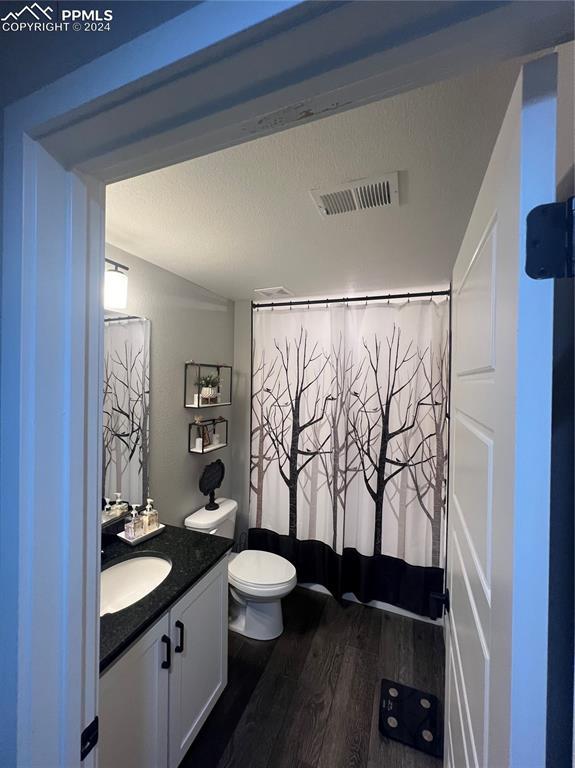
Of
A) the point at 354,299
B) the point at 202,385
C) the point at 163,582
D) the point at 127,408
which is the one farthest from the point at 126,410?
the point at 354,299

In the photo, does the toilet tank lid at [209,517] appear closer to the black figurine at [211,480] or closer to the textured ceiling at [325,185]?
the black figurine at [211,480]

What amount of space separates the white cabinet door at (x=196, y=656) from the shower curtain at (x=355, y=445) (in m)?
1.00

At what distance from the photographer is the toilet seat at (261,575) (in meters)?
1.85

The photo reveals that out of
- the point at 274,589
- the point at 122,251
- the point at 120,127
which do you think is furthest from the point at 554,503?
the point at 122,251

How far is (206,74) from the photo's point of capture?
0.39 meters

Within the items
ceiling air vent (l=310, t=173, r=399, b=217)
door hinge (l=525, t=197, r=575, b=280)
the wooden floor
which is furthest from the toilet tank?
door hinge (l=525, t=197, r=575, b=280)

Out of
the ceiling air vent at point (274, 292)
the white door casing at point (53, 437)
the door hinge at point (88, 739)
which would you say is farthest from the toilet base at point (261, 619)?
the ceiling air vent at point (274, 292)

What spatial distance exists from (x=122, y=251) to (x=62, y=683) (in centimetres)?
174

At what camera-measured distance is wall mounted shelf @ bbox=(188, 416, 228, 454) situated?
2.20 m

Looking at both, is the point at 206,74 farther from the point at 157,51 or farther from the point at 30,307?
the point at 30,307

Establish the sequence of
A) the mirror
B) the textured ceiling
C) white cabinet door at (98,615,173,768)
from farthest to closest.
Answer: the mirror → white cabinet door at (98,615,173,768) → the textured ceiling

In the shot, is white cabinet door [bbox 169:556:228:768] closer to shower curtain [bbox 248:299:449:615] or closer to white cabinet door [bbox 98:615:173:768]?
white cabinet door [bbox 98:615:173:768]

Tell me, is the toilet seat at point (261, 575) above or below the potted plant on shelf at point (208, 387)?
below

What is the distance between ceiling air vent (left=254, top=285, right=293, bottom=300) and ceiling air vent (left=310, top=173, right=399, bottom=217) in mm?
1046
